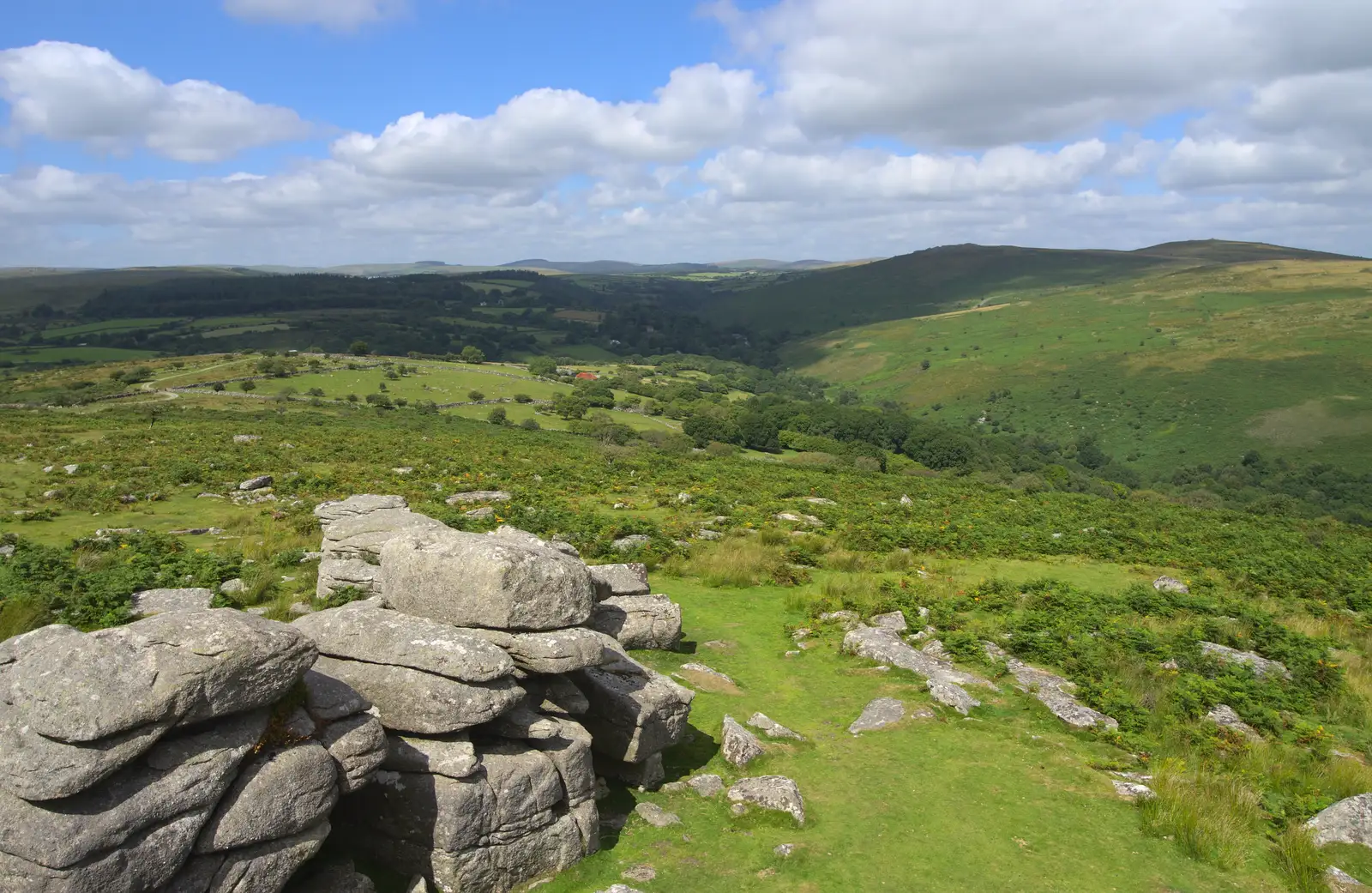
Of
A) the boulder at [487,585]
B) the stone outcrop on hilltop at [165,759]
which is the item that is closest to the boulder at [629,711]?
the boulder at [487,585]

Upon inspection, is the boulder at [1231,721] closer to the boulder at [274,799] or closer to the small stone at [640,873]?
the small stone at [640,873]

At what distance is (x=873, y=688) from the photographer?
53.4 feet

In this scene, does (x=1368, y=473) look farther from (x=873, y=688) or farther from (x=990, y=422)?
(x=873, y=688)

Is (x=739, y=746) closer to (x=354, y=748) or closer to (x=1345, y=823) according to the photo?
(x=354, y=748)

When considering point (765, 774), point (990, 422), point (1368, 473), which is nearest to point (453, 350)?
point (990, 422)

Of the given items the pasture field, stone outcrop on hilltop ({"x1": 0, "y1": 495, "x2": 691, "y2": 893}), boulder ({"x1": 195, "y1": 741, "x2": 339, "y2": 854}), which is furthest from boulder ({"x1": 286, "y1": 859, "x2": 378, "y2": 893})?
the pasture field

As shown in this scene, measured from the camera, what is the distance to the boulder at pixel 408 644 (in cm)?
994

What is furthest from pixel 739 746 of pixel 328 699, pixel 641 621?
pixel 328 699

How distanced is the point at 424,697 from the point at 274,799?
1974mm

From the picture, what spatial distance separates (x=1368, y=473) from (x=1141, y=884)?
421 feet

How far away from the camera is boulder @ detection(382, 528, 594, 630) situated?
11305mm

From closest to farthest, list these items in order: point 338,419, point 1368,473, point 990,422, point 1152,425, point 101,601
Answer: point 101,601, point 338,419, point 1368,473, point 1152,425, point 990,422

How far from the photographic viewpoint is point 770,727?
14.1 meters

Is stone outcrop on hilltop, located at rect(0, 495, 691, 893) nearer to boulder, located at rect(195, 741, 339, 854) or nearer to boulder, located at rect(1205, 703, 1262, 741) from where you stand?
boulder, located at rect(195, 741, 339, 854)
